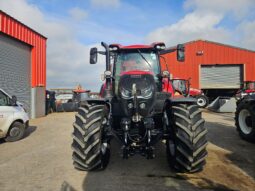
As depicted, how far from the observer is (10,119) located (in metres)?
8.76

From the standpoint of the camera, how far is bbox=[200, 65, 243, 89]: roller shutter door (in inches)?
1037

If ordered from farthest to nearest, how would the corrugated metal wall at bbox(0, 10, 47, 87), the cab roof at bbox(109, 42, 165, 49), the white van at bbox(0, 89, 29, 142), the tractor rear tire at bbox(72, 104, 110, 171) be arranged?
the corrugated metal wall at bbox(0, 10, 47, 87) → the white van at bbox(0, 89, 29, 142) → the cab roof at bbox(109, 42, 165, 49) → the tractor rear tire at bbox(72, 104, 110, 171)

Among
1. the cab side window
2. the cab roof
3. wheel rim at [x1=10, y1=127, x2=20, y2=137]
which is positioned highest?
the cab roof

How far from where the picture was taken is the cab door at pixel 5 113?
852cm

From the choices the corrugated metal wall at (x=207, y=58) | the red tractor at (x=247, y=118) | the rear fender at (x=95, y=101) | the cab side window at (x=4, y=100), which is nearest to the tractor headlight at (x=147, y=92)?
the rear fender at (x=95, y=101)

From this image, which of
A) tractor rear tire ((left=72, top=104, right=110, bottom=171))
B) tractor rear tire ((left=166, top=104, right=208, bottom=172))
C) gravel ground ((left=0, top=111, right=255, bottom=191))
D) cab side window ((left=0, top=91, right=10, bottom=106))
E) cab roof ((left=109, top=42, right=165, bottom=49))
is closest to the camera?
gravel ground ((left=0, top=111, right=255, bottom=191))

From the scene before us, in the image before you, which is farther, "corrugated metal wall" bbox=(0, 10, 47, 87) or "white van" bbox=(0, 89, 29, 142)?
"corrugated metal wall" bbox=(0, 10, 47, 87)

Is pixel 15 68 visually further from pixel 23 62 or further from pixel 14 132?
pixel 14 132

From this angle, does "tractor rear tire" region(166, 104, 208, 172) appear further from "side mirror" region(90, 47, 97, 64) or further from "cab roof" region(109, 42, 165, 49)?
"side mirror" region(90, 47, 97, 64)

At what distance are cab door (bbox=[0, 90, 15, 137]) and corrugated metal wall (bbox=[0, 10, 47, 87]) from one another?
5.18 meters

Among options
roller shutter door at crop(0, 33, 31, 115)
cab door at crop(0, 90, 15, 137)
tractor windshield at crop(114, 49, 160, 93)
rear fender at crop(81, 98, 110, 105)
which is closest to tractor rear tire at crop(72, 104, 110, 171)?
rear fender at crop(81, 98, 110, 105)

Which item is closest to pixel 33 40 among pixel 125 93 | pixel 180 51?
pixel 180 51

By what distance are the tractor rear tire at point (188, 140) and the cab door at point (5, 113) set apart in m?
5.63

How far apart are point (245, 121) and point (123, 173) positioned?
16.4 ft
